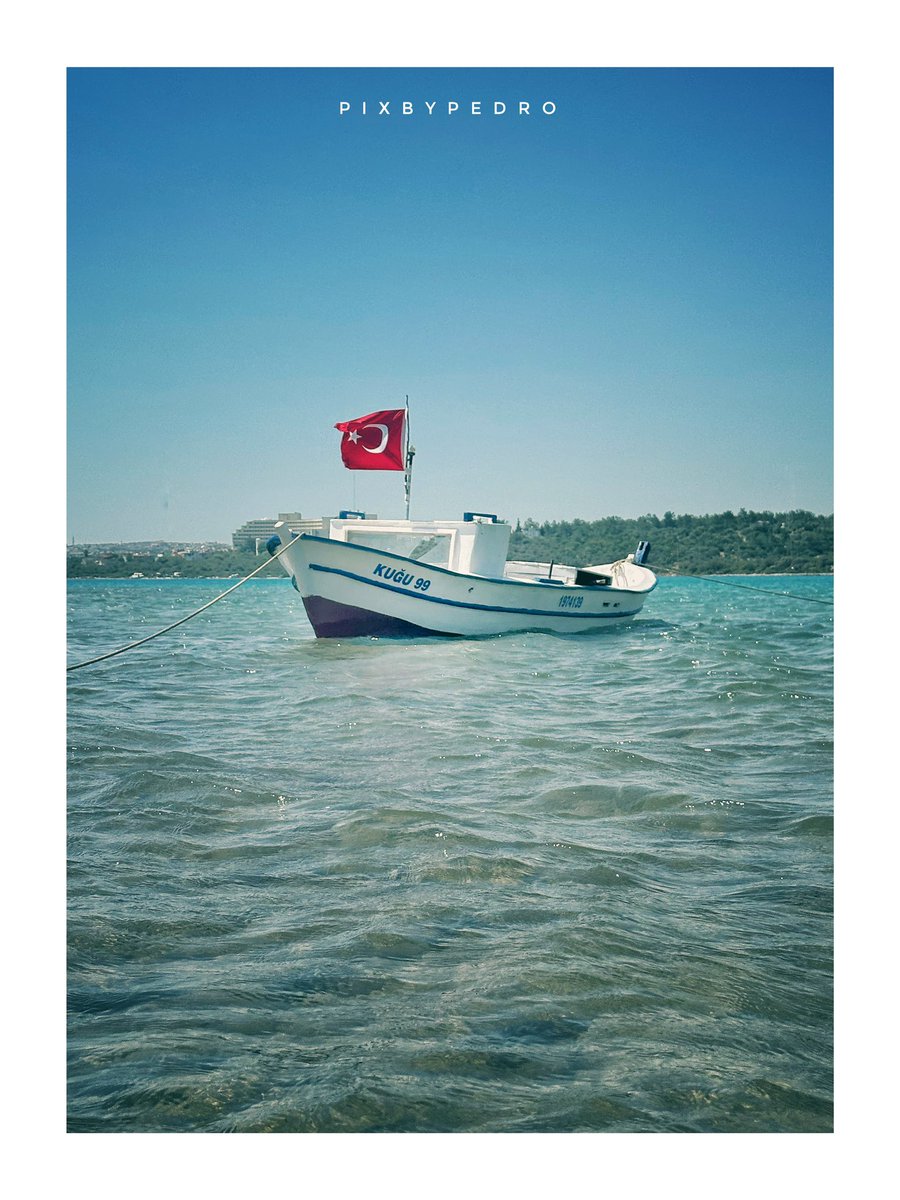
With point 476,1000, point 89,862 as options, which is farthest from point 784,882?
point 89,862

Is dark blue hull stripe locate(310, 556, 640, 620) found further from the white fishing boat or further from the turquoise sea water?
the turquoise sea water

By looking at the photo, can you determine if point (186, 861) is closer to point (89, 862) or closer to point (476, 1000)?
point (89, 862)

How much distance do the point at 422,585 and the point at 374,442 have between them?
2487 millimetres

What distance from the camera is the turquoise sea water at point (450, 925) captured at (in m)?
2.12

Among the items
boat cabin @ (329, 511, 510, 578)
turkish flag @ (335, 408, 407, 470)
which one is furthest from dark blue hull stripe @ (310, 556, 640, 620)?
turkish flag @ (335, 408, 407, 470)

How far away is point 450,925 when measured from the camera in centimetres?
310

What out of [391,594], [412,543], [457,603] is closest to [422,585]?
[391,594]

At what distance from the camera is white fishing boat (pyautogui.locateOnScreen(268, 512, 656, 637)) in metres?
14.9

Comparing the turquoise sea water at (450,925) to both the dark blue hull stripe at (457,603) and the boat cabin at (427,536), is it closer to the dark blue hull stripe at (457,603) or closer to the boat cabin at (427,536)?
the dark blue hull stripe at (457,603)

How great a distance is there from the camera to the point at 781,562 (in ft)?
32.2

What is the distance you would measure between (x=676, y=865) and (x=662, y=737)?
285 cm

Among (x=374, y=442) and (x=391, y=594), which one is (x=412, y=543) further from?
(x=374, y=442)

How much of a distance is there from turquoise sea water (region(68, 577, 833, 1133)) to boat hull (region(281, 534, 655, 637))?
773 centimetres

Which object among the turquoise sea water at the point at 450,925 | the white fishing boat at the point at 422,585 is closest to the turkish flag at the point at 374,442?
the white fishing boat at the point at 422,585
